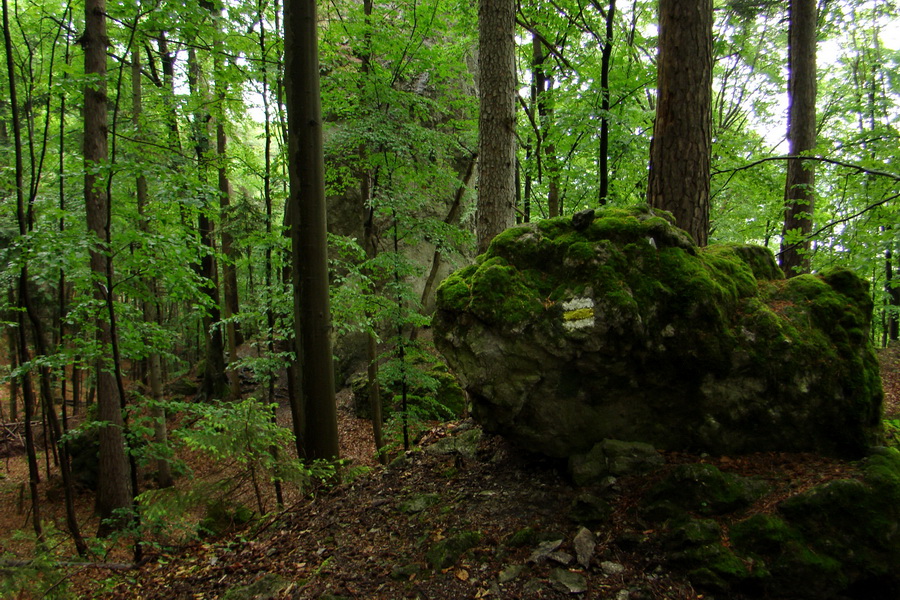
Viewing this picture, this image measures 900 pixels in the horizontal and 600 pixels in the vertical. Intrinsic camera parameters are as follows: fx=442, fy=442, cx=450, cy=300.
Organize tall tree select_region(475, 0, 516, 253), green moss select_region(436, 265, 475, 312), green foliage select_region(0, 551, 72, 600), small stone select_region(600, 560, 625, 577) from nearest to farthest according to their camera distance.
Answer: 1. small stone select_region(600, 560, 625, 577)
2. green foliage select_region(0, 551, 72, 600)
3. green moss select_region(436, 265, 475, 312)
4. tall tree select_region(475, 0, 516, 253)

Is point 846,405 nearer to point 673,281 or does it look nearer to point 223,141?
point 673,281

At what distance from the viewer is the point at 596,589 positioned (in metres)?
2.51

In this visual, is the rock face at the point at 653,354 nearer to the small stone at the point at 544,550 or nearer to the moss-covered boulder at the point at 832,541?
the moss-covered boulder at the point at 832,541

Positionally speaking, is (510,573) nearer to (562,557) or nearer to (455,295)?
(562,557)

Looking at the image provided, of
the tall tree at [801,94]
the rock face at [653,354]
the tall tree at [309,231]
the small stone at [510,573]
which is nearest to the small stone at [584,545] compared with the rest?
the small stone at [510,573]

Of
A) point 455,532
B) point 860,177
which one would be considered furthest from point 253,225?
point 860,177

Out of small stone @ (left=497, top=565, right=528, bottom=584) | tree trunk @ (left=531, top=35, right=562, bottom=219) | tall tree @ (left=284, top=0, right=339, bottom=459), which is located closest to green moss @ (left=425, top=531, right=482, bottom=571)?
small stone @ (left=497, top=565, right=528, bottom=584)

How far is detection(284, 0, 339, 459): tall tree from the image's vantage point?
4.39m

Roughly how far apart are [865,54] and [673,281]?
762 inches

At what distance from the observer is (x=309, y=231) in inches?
177

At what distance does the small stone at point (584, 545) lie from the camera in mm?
2699

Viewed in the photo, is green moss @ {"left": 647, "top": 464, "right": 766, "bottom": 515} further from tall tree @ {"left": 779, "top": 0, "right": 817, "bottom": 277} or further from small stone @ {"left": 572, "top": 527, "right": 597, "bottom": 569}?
tall tree @ {"left": 779, "top": 0, "right": 817, "bottom": 277}

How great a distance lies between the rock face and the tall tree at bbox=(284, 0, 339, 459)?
5.36 ft

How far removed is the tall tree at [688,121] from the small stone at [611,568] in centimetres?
341
